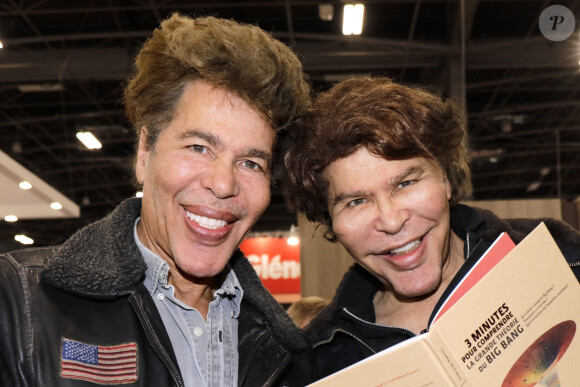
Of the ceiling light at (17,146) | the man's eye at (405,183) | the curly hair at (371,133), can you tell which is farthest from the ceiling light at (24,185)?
the man's eye at (405,183)

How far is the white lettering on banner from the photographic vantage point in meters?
10.5

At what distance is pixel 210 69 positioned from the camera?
1.88m

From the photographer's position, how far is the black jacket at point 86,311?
1.45 meters

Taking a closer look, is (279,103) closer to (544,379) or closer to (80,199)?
(544,379)

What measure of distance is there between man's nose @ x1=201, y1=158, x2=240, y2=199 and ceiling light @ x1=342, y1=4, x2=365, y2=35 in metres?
5.09

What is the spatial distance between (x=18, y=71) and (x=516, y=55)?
6289mm

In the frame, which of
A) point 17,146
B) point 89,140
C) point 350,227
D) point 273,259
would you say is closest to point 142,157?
point 350,227

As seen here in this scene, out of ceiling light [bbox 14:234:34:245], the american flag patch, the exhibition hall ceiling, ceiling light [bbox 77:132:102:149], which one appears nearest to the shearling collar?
the american flag patch

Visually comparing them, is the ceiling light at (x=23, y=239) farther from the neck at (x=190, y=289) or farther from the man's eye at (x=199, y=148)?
the man's eye at (x=199, y=148)

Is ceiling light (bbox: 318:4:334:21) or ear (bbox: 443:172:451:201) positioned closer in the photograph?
ear (bbox: 443:172:451:201)

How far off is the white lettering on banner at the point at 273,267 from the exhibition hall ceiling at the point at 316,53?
3082 millimetres

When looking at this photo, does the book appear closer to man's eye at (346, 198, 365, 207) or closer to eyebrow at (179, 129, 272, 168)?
man's eye at (346, 198, 365, 207)

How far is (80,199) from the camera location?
12.7 m

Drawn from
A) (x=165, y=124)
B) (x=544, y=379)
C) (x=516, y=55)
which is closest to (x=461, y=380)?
(x=544, y=379)
